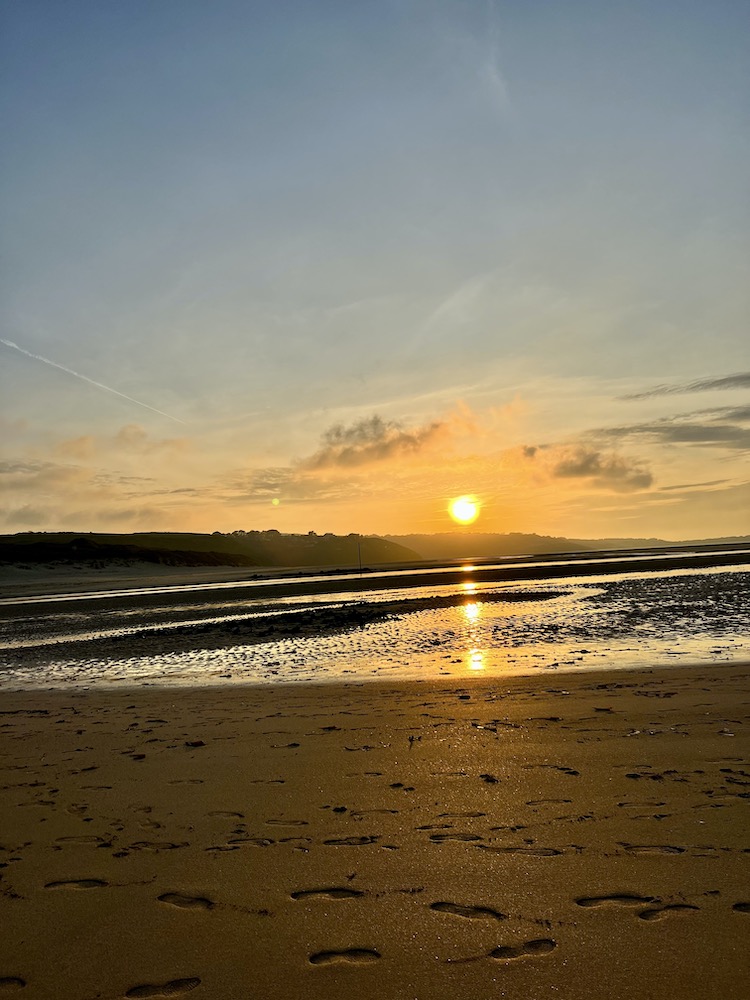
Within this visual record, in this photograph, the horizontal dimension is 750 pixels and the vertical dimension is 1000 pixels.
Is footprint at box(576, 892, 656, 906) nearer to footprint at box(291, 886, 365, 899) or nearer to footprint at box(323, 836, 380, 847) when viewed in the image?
footprint at box(291, 886, 365, 899)

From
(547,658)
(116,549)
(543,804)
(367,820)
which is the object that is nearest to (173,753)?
(367,820)

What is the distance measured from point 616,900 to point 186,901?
2.79m

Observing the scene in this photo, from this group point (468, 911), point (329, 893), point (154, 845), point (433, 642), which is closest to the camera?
point (468, 911)

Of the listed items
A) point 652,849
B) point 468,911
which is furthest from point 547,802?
point 468,911

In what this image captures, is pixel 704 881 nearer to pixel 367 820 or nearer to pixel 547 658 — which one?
pixel 367 820

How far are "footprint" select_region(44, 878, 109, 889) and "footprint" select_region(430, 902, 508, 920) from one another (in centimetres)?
241

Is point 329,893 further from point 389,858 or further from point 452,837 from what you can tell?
point 452,837

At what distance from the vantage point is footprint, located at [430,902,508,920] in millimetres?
4047

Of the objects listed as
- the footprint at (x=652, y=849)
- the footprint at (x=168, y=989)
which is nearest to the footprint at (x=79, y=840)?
the footprint at (x=168, y=989)

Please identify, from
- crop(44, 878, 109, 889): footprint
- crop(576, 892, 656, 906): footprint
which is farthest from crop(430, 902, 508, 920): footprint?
crop(44, 878, 109, 889): footprint

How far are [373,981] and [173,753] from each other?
531 cm

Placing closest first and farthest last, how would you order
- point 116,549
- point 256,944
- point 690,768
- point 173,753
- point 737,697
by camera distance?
point 256,944, point 690,768, point 173,753, point 737,697, point 116,549

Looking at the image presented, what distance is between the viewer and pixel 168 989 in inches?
140

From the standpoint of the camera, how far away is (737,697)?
9.38 metres
